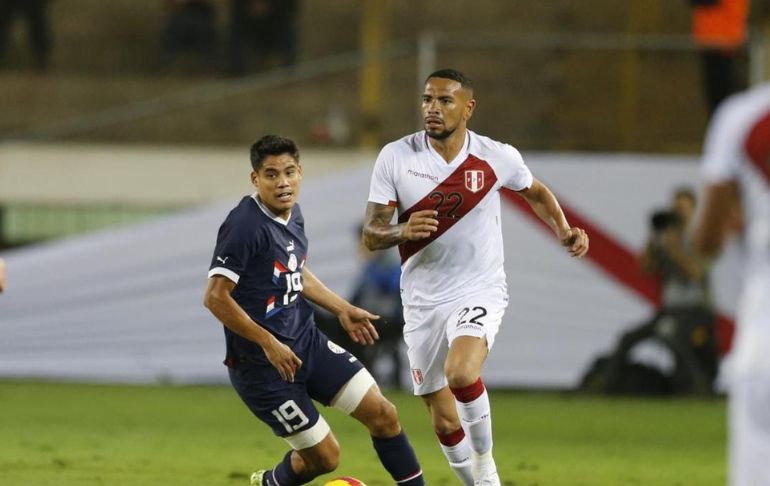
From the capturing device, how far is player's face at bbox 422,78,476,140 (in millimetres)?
8258

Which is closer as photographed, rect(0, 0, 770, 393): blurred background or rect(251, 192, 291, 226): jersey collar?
rect(251, 192, 291, 226): jersey collar

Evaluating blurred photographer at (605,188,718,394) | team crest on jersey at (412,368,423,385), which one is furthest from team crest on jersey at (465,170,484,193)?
blurred photographer at (605,188,718,394)

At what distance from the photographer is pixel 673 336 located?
15.6 meters

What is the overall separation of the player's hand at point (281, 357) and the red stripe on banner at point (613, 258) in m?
9.25

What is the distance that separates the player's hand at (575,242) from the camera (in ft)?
26.5

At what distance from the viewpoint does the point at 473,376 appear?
7.85 m

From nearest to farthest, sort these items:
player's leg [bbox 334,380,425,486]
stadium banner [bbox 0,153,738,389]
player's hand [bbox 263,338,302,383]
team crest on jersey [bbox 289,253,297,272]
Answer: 1. player's hand [bbox 263,338,302,383]
2. player's leg [bbox 334,380,425,486]
3. team crest on jersey [bbox 289,253,297,272]
4. stadium banner [bbox 0,153,738,389]

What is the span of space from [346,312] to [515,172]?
4.28 feet

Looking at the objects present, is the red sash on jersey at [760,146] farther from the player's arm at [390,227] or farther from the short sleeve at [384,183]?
the short sleeve at [384,183]

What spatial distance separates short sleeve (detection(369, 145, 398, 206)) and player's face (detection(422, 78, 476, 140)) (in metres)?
0.27

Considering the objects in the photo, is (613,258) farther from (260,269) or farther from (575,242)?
(260,269)

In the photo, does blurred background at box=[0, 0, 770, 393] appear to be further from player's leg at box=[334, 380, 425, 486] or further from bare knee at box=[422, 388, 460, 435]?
player's leg at box=[334, 380, 425, 486]

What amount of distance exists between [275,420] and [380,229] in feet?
3.64

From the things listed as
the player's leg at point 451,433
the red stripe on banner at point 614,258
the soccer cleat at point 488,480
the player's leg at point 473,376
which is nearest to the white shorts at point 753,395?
the player's leg at point 473,376
